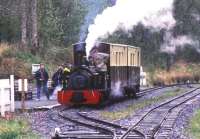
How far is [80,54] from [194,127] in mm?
8615

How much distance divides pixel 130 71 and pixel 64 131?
13.8 meters

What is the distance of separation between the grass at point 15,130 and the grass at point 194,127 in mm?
3949

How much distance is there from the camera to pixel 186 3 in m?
58.0

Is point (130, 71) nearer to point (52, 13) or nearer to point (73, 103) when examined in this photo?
point (73, 103)

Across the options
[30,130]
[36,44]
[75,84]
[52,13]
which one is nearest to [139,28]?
[52,13]

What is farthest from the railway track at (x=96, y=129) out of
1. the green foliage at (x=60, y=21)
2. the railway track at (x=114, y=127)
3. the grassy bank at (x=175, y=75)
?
the grassy bank at (x=175, y=75)

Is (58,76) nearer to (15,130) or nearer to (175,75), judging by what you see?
(15,130)

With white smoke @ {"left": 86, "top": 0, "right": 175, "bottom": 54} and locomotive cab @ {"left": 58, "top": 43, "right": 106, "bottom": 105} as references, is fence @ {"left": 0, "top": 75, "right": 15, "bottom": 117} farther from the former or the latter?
white smoke @ {"left": 86, "top": 0, "right": 175, "bottom": 54}

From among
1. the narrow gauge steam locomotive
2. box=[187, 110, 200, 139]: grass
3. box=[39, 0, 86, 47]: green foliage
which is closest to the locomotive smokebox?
the narrow gauge steam locomotive

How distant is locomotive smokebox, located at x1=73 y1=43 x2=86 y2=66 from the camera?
81.7 feet

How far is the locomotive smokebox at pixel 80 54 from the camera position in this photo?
24.9 meters

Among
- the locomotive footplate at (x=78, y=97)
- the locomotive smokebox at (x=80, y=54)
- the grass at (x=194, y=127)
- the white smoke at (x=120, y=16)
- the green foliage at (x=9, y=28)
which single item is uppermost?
the green foliage at (x=9, y=28)

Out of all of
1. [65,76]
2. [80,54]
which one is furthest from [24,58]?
[65,76]

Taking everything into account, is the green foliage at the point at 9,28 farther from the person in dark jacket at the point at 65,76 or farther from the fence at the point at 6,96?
the fence at the point at 6,96
